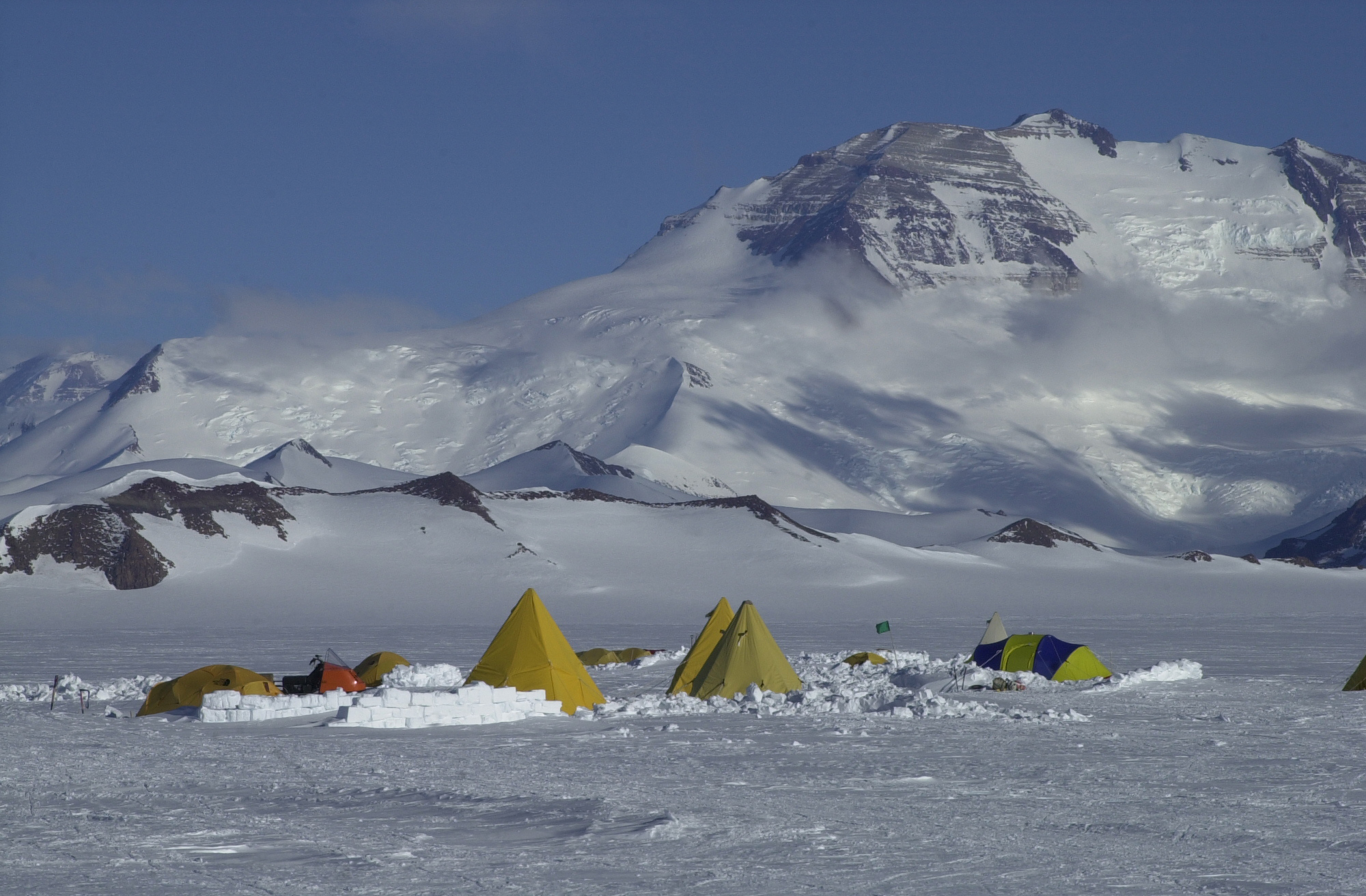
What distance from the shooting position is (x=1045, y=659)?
28375 millimetres

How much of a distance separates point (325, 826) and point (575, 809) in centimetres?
243

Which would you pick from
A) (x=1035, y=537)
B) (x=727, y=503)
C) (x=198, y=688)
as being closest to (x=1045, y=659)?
(x=198, y=688)

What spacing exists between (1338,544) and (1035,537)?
68.2m

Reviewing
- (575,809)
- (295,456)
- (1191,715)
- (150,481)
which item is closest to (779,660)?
(1191,715)

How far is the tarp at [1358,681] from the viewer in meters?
25.4

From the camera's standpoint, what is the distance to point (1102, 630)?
49750 mm

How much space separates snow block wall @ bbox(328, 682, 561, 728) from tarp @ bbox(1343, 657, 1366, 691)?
15214 millimetres

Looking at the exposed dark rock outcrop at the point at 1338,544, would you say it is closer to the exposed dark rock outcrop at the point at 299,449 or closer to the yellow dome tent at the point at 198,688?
the exposed dark rock outcrop at the point at 299,449

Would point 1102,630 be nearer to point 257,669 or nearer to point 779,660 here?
point 779,660

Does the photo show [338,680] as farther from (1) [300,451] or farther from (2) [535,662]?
(1) [300,451]

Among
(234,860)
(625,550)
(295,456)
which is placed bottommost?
(234,860)

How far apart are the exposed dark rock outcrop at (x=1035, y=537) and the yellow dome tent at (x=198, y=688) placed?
9408cm

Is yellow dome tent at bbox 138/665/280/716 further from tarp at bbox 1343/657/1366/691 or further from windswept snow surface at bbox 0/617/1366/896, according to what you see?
tarp at bbox 1343/657/1366/691

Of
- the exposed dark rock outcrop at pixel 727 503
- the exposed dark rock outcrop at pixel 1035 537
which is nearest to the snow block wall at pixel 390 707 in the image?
the exposed dark rock outcrop at pixel 727 503
